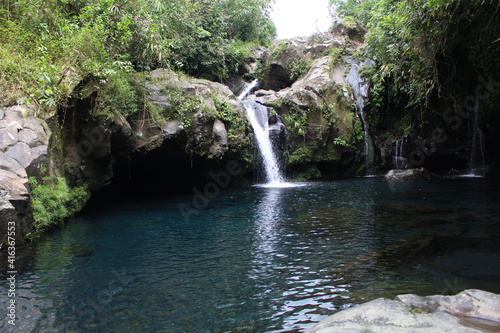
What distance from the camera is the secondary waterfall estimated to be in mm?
18625

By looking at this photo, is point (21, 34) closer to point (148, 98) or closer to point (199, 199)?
point (148, 98)

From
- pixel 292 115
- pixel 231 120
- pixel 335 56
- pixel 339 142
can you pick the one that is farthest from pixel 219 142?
pixel 335 56

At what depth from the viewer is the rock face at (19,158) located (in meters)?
6.46

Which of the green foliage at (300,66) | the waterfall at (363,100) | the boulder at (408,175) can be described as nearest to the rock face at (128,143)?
the green foliage at (300,66)

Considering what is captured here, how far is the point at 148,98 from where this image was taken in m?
14.4

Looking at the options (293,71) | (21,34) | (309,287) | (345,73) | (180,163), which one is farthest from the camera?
(293,71)

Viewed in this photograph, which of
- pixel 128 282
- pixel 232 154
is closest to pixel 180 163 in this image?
pixel 232 154

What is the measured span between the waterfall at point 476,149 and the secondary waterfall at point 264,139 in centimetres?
1001

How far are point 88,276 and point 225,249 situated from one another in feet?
8.07

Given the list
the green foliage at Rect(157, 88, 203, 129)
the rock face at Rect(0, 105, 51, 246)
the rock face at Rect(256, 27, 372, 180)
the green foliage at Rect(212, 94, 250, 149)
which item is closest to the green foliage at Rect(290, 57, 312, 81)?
the rock face at Rect(256, 27, 372, 180)

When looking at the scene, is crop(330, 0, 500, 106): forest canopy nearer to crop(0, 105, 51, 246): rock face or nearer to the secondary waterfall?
the secondary waterfall

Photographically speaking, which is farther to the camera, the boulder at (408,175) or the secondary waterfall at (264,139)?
the secondary waterfall at (264,139)

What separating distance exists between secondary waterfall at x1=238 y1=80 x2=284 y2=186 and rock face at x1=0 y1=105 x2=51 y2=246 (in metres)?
11.2

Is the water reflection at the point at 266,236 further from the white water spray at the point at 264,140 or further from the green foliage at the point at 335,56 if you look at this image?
the green foliage at the point at 335,56
